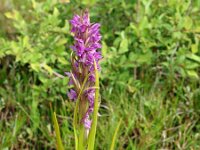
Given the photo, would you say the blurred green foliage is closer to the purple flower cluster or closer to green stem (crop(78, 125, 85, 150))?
green stem (crop(78, 125, 85, 150))

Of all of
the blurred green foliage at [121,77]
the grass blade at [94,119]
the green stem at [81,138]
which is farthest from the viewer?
the blurred green foliage at [121,77]

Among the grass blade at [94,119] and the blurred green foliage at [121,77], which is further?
the blurred green foliage at [121,77]

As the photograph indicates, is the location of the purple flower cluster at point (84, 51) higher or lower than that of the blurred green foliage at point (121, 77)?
higher

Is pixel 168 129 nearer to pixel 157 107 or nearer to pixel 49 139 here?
pixel 157 107

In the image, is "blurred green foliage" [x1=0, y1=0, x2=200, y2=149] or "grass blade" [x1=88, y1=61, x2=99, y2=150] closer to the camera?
"grass blade" [x1=88, y1=61, x2=99, y2=150]

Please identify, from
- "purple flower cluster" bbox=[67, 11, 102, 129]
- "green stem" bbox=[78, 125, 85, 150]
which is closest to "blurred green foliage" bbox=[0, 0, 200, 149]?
"green stem" bbox=[78, 125, 85, 150]

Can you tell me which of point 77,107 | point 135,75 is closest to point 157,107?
point 135,75

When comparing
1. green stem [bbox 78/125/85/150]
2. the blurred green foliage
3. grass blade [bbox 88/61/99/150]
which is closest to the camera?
grass blade [bbox 88/61/99/150]

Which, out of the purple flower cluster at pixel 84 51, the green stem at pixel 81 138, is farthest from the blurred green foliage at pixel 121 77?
the purple flower cluster at pixel 84 51

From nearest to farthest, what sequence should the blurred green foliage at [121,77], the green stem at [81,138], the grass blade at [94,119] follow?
1. the grass blade at [94,119]
2. the green stem at [81,138]
3. the blurred green foliage at [121,77]

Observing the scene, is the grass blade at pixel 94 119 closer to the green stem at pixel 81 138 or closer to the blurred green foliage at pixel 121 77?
the green stem at pixel 81 138
